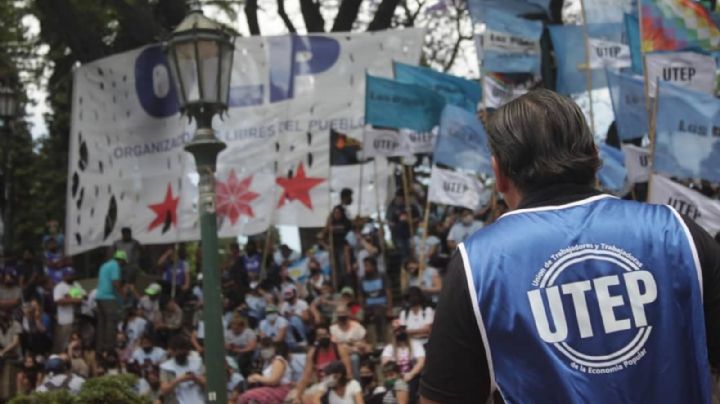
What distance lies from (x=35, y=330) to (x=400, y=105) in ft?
21.2

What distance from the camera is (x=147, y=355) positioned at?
14719 millimetres

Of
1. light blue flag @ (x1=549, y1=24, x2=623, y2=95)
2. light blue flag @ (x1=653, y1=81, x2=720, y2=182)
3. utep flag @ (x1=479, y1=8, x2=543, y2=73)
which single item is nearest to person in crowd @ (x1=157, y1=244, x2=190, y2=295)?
utep flag @ (x1=479, y1=8, x2=543, y2=73)

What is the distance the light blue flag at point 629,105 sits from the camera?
1441cm

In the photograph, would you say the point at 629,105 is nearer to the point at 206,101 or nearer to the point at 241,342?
the point at 241,342

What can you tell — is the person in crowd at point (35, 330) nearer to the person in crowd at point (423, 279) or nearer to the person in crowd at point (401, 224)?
the person in crowd at point (423, 279)

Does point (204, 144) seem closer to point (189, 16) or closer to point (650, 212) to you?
point (189, 16)

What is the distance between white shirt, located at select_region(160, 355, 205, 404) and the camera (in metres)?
13.0

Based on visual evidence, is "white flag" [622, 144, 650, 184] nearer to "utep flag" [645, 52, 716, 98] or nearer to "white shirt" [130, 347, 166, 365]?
"utep flag" [645, 52, 716, 98]

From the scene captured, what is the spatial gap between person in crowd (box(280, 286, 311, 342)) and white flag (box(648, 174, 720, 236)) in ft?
16.7

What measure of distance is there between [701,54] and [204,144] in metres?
7.12

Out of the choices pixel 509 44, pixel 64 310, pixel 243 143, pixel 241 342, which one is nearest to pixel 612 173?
pixel 509 44

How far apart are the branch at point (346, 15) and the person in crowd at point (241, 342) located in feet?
31.4

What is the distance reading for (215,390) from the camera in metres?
8.77

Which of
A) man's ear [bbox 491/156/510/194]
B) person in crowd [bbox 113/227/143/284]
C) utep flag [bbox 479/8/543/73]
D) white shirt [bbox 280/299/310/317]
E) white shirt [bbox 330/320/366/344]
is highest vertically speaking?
utep flag [bbox 479/8/543/73]
